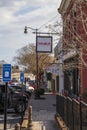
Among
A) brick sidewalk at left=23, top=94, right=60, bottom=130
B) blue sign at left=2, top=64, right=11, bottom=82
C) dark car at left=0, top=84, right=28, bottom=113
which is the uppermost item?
blue sign at left=2, top=64, right=11, bottom=82

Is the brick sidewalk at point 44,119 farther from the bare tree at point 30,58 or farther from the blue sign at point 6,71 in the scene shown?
the bare tree at point 30,58

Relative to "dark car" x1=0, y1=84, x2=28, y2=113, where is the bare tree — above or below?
above

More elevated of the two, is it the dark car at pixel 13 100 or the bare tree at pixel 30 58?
the bare tree at pixel 30 58

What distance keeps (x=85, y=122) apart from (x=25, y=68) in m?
97.4

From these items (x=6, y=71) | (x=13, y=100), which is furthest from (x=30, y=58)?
(x=6, y=71)

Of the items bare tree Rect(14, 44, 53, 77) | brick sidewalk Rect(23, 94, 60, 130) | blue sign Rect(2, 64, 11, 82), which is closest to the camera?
blue sign Rect(2, 64, 11, 82)

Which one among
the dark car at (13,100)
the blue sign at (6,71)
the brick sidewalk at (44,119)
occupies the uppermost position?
the blue sign at (6,71)

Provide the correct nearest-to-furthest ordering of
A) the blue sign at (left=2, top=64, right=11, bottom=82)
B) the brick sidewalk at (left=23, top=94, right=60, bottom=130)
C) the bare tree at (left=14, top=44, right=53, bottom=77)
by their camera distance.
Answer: the blue sign at (left=2, top=64, right=11, bottom=82) < the brick sidewalk at (left=23, top=94, right=60, bottom=130) < the bare tree at (left=14, top=44, right=53, bottom=77)

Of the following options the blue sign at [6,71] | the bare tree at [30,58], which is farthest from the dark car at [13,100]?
the bare tree at [30,58]

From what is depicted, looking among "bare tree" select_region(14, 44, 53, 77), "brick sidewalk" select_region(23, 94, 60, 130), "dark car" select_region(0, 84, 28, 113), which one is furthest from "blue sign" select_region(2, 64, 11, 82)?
"bare tree" select_region(14, 44, 53, 77)

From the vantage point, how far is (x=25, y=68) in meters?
108

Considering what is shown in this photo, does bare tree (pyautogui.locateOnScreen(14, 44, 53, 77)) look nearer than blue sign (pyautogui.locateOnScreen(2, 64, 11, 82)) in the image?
No

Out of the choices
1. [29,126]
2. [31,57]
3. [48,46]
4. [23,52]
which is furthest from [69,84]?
[23,52]

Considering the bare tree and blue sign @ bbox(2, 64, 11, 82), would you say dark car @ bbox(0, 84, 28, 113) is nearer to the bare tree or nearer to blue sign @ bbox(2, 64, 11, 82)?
blue sign @ bbox(2, 64, 11, 82)
